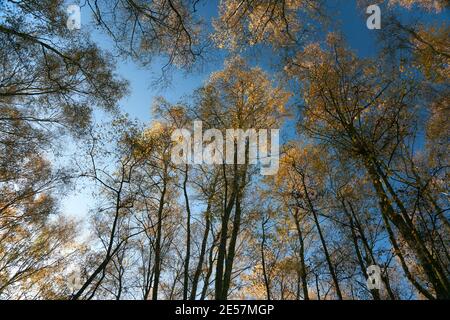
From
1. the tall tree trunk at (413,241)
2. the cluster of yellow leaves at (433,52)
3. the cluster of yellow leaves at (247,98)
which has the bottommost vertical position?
the tall tree trunk at (413,241)

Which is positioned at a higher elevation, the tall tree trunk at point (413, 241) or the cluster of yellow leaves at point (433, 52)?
the cluster of yellow leaves at point (433, 52)

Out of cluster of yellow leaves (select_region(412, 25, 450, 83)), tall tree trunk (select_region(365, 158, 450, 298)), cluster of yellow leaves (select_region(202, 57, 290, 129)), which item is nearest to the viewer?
tall tree trunk (select_region(365, 158, 450, 298))

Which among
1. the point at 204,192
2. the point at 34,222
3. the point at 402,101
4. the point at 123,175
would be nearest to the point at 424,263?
the point at 402,101

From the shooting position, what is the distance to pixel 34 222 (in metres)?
15.7

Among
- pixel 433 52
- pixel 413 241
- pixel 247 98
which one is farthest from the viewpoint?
pixel 247 98

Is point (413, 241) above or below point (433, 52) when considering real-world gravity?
below

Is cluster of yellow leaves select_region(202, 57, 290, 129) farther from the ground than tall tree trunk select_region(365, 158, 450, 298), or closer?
farther from the ground

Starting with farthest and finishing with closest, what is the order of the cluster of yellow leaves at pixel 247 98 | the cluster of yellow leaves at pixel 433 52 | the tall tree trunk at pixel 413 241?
the cluster of yellow leaves at pixel 247 98
the cluster of yellow leaves at pixel 433 52
the tall tree trunk at pixel 413 241

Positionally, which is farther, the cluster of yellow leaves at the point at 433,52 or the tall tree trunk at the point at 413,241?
the cluster of yellow leaves at the point at 433,52

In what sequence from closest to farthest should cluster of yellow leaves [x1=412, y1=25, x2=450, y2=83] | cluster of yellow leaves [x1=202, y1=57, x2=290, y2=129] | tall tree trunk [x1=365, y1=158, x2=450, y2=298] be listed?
tall tree trunk [x1=365, y1=158, x2=450, y2=298] < cluster of yellow leaves [x1=412, y1=25, x2=450, y2=83] < cluster of yellow leaves [x1=202, y1=57, x2=290, y2=129]

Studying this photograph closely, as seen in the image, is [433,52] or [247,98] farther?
[247,98]

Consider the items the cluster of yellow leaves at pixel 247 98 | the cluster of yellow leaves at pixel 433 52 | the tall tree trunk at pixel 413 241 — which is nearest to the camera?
the tall tree trunk at pixel 413 241

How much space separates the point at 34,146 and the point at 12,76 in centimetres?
288

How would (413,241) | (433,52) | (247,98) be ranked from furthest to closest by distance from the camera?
1. (247,98)
2. (433,52)
3. (413,241)
